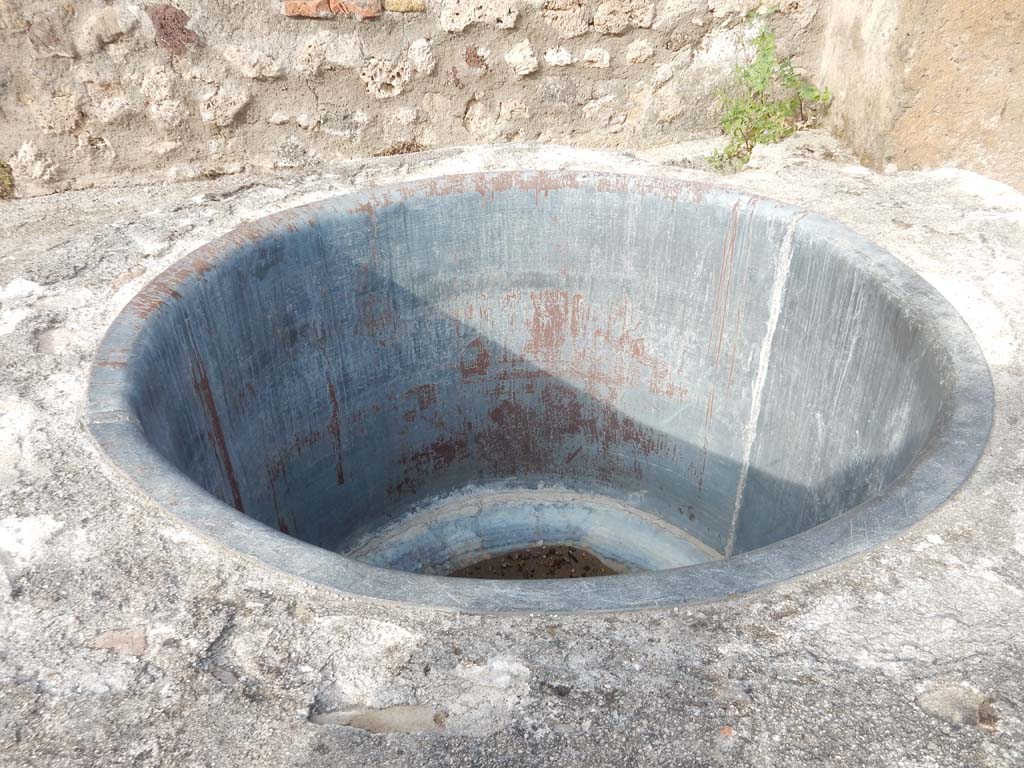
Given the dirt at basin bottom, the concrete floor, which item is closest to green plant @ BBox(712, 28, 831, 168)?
the dirt at basin bottom

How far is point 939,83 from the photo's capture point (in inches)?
103

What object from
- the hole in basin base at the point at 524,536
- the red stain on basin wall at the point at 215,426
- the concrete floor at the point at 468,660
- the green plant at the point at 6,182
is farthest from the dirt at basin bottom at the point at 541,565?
the green plant at the point at 6,182

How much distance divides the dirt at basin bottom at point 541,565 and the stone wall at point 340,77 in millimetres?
1595

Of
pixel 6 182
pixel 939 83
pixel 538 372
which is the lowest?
pixel 538 372

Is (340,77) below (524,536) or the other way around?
the other way around

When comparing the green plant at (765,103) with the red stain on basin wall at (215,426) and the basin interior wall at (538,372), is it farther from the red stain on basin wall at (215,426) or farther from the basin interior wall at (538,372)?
the red stain on basin wall at (215,426)

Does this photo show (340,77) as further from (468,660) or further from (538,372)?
(468,660)

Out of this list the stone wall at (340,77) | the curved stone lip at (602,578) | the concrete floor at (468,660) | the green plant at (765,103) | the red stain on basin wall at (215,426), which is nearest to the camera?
the concrete floor at (468,660)

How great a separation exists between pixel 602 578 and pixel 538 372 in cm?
178

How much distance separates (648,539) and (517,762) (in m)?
2.21

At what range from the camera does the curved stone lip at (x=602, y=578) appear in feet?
4.43

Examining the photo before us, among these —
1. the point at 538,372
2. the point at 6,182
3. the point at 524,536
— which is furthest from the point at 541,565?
the point at 6,182

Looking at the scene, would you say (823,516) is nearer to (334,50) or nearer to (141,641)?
(141,641)

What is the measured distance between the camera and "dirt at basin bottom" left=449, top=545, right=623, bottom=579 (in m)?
3.15
